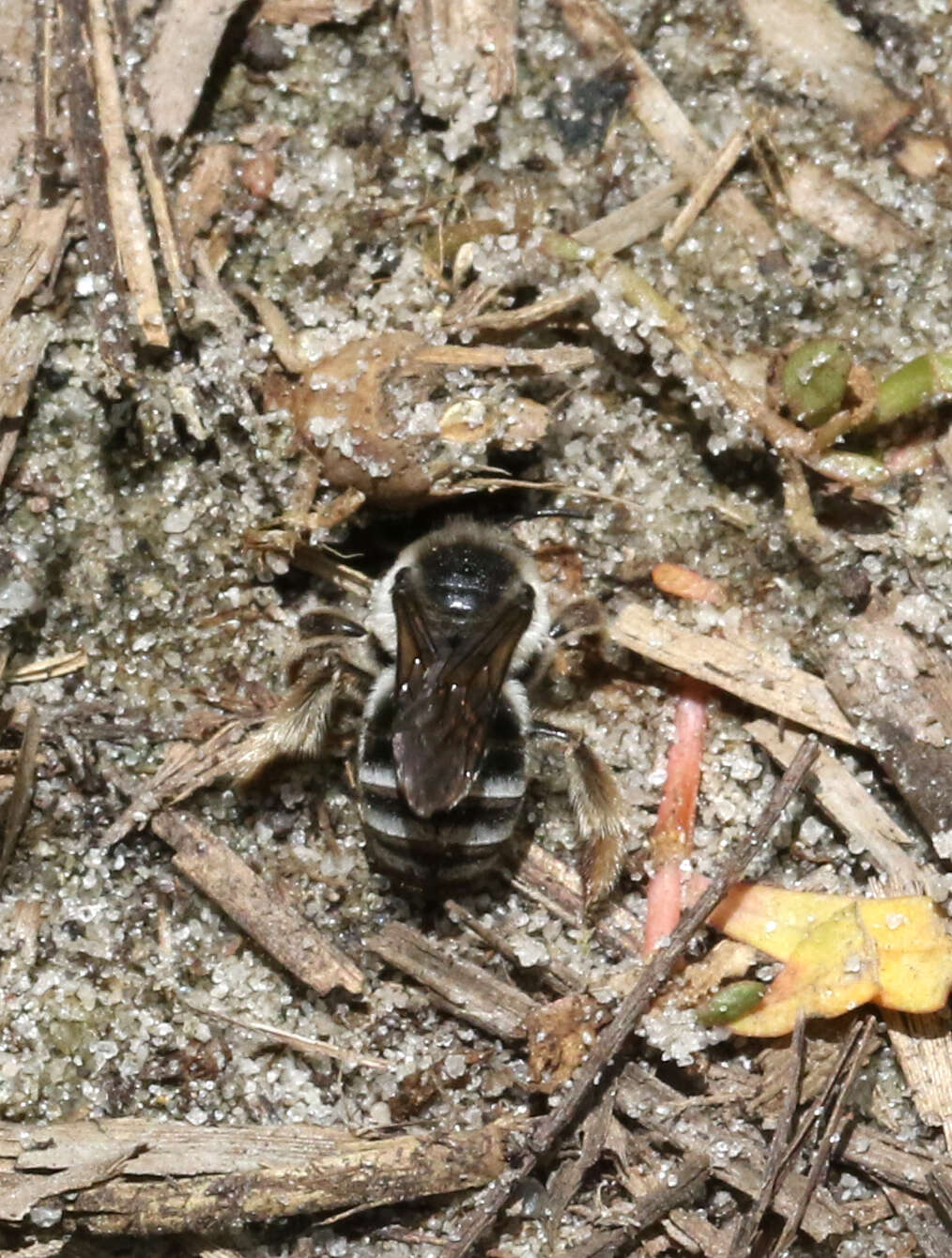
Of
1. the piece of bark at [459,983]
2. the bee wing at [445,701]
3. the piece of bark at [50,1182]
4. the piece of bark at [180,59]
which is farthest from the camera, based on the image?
the piece of bark at [180,59]

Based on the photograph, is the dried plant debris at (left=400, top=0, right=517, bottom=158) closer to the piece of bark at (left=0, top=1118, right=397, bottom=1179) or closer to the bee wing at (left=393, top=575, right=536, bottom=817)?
the bee wing at (left=393, top=575, right=536, bottom=817)

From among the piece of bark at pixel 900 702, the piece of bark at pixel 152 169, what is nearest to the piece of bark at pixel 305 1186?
the piece of bark at pixel 900 702

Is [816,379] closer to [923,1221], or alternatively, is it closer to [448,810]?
[448,810]

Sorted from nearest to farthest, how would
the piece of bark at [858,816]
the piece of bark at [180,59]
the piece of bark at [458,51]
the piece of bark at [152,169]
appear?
the piece of bark at [858,816], the piece of bark at [152,169], the piece of bark at [180,59], the piece of bark at [458,51]

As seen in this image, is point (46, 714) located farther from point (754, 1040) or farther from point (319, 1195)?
point (754, 1040)

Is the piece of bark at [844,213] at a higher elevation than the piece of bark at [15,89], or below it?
higher

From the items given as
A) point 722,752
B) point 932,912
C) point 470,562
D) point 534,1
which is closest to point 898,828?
point 932,912

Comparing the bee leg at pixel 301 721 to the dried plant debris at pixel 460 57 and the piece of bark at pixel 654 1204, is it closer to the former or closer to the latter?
the piece of bark at pixel 654 1204
